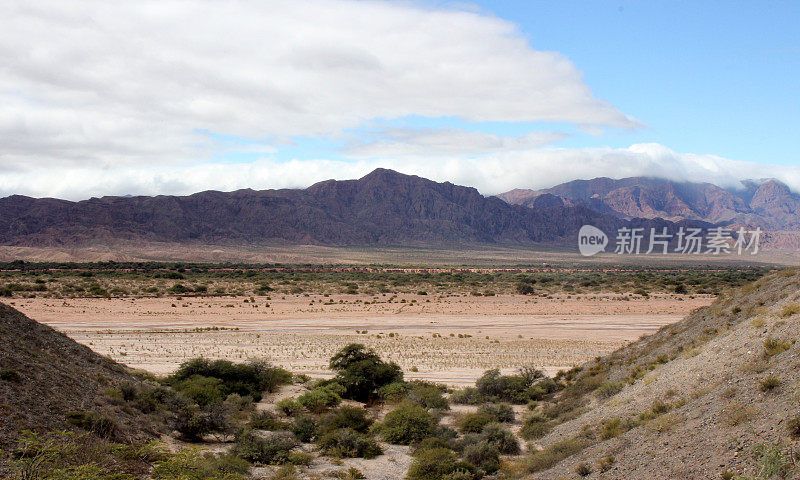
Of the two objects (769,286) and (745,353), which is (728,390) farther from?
(769,286)

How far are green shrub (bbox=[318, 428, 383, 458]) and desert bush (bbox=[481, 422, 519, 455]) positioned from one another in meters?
2.59

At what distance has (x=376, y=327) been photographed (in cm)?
3828

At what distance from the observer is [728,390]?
32.1 ft

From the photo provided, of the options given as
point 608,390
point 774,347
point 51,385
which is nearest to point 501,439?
point 608,390

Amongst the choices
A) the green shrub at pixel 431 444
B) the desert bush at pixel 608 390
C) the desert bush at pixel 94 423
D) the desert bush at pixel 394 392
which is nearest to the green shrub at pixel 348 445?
the green shrub at pixel 431 444

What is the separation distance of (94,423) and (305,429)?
5245mm

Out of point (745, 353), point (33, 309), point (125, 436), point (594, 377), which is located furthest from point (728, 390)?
point (33, 309)

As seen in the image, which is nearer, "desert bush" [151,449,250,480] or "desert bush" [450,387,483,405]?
"desert bush" [151,449,250,480]

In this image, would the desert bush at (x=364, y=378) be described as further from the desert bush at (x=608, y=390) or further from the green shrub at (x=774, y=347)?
the green shrub at (x=774, y=347)

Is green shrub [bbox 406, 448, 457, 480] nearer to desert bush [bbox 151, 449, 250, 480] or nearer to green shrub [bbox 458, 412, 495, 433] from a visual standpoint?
green shrub [bbox 458, 412, 495, 433]

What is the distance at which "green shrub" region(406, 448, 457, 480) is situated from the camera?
37.7ft

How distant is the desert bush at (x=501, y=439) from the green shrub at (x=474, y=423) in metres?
0.99

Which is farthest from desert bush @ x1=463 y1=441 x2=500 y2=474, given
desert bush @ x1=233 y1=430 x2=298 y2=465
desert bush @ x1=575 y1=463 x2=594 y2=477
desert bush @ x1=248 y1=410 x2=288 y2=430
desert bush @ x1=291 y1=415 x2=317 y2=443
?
desert bush @ x1=248 y1=410 x2=288 y2=430

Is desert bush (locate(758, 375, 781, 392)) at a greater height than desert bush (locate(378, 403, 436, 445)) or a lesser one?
greater
